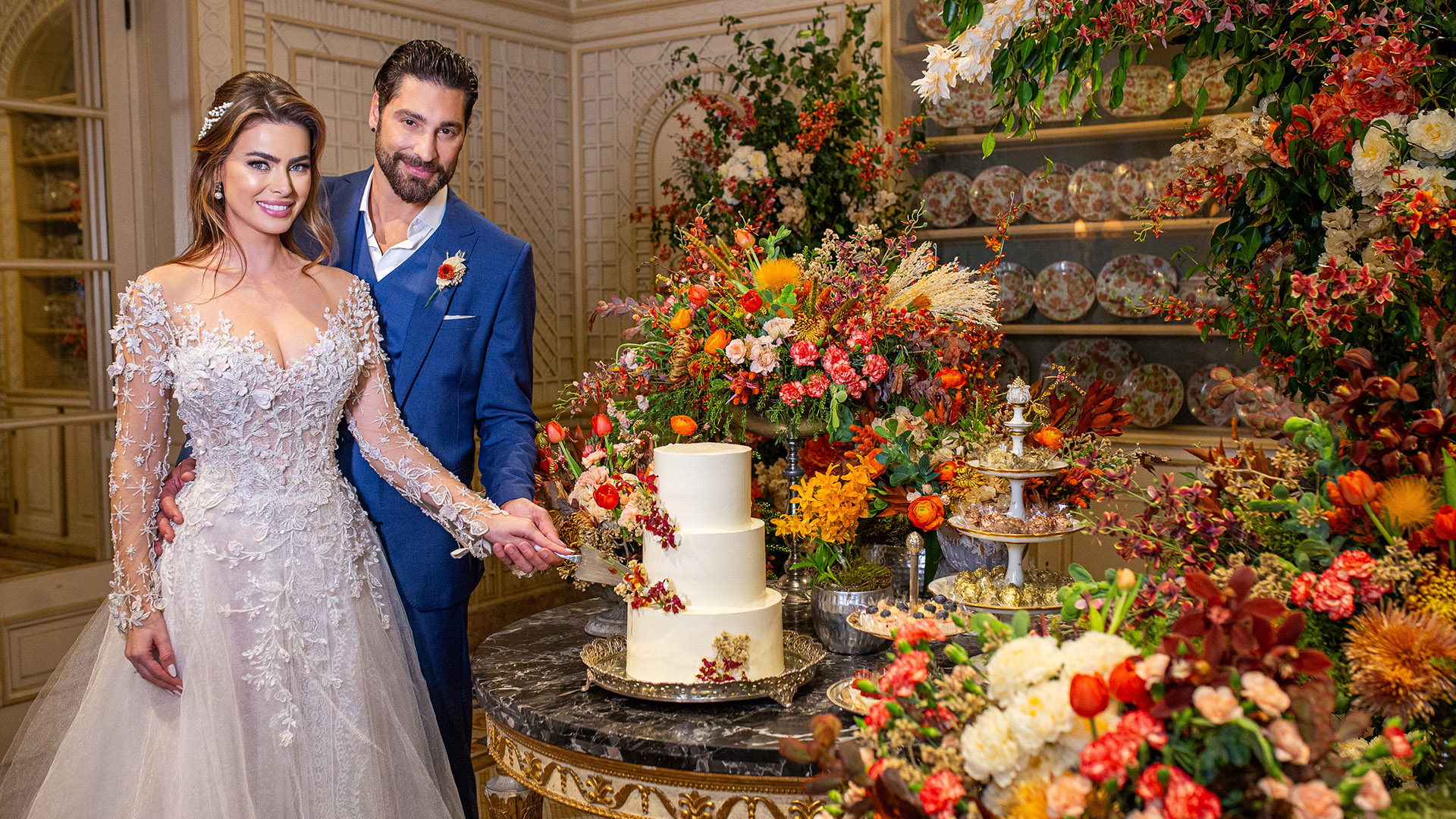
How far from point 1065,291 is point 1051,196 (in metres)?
0.38

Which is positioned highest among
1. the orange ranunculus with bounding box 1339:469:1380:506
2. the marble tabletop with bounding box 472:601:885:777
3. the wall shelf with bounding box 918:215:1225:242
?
the wall shelf with bounding box 918:215:1225:242

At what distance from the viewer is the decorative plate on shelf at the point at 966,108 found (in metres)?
4.58

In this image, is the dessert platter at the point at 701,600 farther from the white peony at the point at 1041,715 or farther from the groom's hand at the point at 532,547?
the white peony at the point at 1041,715

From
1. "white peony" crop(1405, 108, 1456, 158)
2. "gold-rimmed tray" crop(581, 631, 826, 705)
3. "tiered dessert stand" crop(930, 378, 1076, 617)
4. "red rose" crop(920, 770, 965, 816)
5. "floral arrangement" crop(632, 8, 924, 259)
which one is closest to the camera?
"red rose" crop(920, 770, 965, 816)

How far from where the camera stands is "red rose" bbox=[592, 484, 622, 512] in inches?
74.3

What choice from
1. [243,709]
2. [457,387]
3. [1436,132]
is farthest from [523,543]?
[1436,132]

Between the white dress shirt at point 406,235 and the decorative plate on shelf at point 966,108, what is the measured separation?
2682mm

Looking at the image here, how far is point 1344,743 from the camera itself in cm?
113

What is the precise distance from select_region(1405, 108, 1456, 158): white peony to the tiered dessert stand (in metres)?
0.67

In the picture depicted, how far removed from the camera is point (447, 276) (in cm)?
234

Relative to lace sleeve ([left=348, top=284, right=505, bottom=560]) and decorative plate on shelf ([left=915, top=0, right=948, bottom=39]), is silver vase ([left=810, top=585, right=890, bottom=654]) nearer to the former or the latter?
lace sleeve ([left=348, top=284, right=505, bottom=560])

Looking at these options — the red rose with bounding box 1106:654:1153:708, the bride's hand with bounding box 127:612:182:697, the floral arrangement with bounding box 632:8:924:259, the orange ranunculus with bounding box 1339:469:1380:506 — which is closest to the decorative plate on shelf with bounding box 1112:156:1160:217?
the floral arrangement with bounding box 632:8:924:259

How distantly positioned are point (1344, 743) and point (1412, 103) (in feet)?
3.21

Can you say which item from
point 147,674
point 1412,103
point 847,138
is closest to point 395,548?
point 147,674
